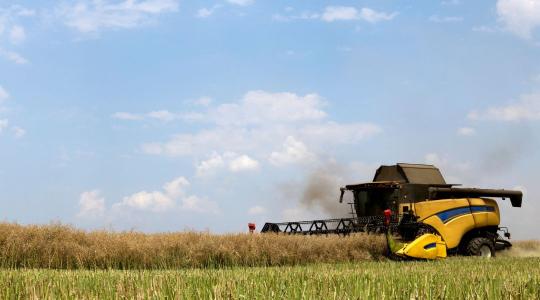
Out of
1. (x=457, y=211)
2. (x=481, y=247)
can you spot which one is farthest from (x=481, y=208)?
Result: (x=481, y=247)

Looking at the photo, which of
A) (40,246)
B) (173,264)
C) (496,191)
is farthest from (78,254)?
(496,191)

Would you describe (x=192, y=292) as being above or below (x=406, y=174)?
below

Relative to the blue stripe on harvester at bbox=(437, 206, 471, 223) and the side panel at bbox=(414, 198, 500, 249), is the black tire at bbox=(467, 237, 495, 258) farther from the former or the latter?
the blue stripe on harvester at bbox=(437, 206, 471, 223)

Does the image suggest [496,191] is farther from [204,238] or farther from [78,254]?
[78,254]

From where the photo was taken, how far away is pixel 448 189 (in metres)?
19.1

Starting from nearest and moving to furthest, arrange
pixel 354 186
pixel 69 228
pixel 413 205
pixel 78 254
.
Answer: pixel 78 254, pixel 69 228, pixel 413 205, pixel 354 186

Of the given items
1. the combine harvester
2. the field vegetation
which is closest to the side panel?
the combine harvester

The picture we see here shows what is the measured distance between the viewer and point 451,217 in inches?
724

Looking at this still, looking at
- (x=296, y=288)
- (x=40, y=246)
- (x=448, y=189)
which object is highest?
(x=448, y=189)

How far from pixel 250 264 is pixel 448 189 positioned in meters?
7.19

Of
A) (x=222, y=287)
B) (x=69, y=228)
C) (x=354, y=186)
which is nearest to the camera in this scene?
(x=222, y=287)

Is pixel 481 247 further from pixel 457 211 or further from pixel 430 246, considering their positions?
pixel 430 246

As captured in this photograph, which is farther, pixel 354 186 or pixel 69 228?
pixel 354 186

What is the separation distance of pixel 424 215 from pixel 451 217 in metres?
0.88
